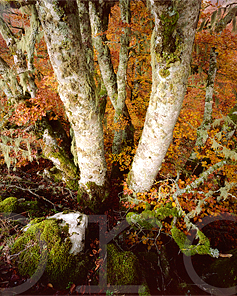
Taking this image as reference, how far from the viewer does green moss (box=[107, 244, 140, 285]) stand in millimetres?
2770

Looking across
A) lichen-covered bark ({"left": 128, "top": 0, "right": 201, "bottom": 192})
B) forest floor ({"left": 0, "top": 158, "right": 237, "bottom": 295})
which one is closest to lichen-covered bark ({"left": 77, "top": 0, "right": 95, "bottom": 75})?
lichen-covered bark ({"left": 128, "top": 0, "right": 201, "bottom": 192})

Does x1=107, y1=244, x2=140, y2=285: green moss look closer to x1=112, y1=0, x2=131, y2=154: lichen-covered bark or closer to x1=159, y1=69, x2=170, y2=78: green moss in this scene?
x1=112, y1=0, x2=131, y2=154: lichen-covered bark

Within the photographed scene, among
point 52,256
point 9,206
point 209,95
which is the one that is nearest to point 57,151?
point 9,206

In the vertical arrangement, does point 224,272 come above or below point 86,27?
below

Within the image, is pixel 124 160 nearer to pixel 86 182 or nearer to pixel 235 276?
pixel 86 182

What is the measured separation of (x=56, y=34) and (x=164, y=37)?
5.65 feet

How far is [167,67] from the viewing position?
7.54 ft

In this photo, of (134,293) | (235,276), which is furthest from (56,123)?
(235,276)

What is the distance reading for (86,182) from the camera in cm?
422

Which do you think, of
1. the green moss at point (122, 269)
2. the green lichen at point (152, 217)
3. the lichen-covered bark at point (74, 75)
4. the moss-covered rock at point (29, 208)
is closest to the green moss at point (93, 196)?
the lichen-covered bark at point (74, 75)

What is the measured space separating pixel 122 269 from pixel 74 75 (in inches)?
162

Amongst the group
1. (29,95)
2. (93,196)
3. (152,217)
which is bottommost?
(152,217)

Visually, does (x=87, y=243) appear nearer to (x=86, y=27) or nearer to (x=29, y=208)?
(x=29, y=208)

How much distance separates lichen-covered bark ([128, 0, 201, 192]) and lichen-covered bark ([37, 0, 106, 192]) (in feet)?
4.09
